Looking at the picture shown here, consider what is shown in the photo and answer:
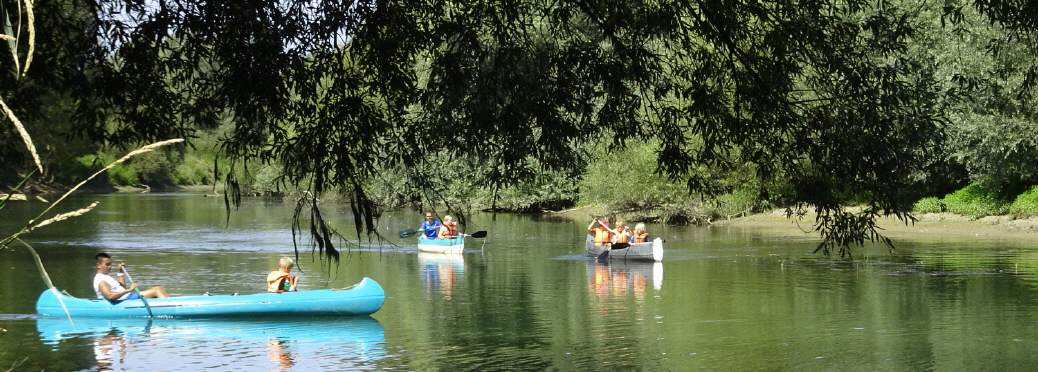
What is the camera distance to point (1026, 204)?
34969mm

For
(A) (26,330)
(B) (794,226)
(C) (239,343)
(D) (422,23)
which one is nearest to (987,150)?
(B) (794,226)

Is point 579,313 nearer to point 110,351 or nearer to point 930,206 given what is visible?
point 110,351

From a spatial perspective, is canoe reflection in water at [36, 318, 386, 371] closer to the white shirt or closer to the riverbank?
the white shirt

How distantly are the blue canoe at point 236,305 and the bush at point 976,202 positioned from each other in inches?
924

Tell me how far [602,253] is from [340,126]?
2155cm

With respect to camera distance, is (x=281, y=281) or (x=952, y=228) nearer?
(x=281, y=281)

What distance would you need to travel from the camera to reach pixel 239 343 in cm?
1670

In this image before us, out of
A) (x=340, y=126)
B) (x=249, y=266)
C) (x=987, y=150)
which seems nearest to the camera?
(x=340, y=126)

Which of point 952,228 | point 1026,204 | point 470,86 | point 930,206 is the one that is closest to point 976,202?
point 952,228

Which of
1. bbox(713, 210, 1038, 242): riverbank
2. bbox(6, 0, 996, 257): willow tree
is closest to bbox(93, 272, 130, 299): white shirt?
bbox(6, 0, 996, 257): willow tree

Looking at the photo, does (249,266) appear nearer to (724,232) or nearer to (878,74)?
(724,232)

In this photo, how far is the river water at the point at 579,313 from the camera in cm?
1525

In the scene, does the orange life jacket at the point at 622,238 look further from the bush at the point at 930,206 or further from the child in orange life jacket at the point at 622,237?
the bush at the point at 930,206

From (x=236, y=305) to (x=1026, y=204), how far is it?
83.1ft
